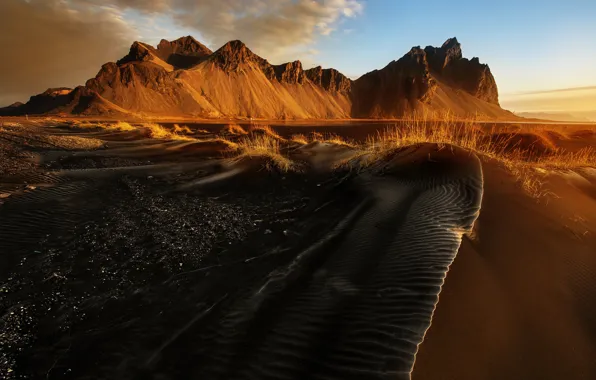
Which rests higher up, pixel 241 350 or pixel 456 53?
pixel 456 53

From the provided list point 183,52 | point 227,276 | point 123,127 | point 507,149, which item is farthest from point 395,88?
point 227,276

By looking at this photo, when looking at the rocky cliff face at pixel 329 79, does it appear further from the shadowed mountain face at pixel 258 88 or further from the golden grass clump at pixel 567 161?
the golden grass clump at pixel 567 161

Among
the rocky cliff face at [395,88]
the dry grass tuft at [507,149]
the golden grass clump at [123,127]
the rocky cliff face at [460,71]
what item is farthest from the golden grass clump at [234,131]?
the rocky cliff face at [460,71]

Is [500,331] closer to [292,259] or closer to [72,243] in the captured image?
[292,259]

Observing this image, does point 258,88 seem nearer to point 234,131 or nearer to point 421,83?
point 421,83

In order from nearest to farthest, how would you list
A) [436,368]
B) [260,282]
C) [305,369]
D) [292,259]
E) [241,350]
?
[436,368] → [305,369] → [241,350] → [260,282] → [292,259]

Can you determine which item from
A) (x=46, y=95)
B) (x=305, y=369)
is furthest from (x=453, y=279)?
(x=46, y=95)

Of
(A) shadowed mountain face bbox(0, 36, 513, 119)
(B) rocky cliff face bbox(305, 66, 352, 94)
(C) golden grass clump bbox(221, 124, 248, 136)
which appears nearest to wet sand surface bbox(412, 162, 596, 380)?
(C) golden grass clump bbox(221, 124, 248, 136)
